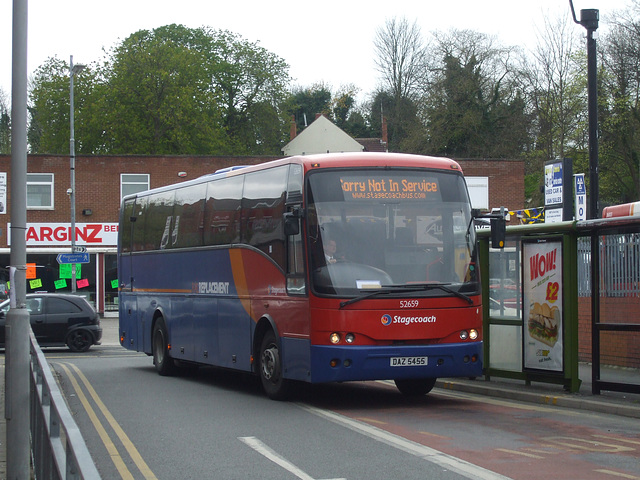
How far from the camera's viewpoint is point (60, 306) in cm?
2650

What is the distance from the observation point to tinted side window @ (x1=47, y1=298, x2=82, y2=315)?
86.7 ft

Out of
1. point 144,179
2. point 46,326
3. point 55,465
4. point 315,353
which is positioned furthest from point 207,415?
point 144,179

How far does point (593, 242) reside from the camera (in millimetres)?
12727

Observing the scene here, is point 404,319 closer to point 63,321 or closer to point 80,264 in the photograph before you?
point 63,321

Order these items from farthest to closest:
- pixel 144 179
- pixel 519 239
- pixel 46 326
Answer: pixel 144 179 < pixel 46 326 < pixel 519 239

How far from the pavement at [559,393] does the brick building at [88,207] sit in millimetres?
28149

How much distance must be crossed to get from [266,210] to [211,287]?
105 inches

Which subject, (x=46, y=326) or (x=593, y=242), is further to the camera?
(x=46, y=326)

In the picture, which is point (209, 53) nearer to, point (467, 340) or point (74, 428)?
point (467, 340)

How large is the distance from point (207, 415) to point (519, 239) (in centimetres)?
551

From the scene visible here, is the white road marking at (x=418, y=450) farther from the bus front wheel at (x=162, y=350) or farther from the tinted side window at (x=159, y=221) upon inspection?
the tinted side window at (x=159, y=221)

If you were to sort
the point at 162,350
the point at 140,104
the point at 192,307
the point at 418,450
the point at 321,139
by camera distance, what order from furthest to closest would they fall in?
the point at 321,139, the point at 140,104, the point at 162,350, the point at 192,307, the point at 418,450

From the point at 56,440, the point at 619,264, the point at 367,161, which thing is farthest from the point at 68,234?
the point at 56,440

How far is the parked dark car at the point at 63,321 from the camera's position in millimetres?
26266
